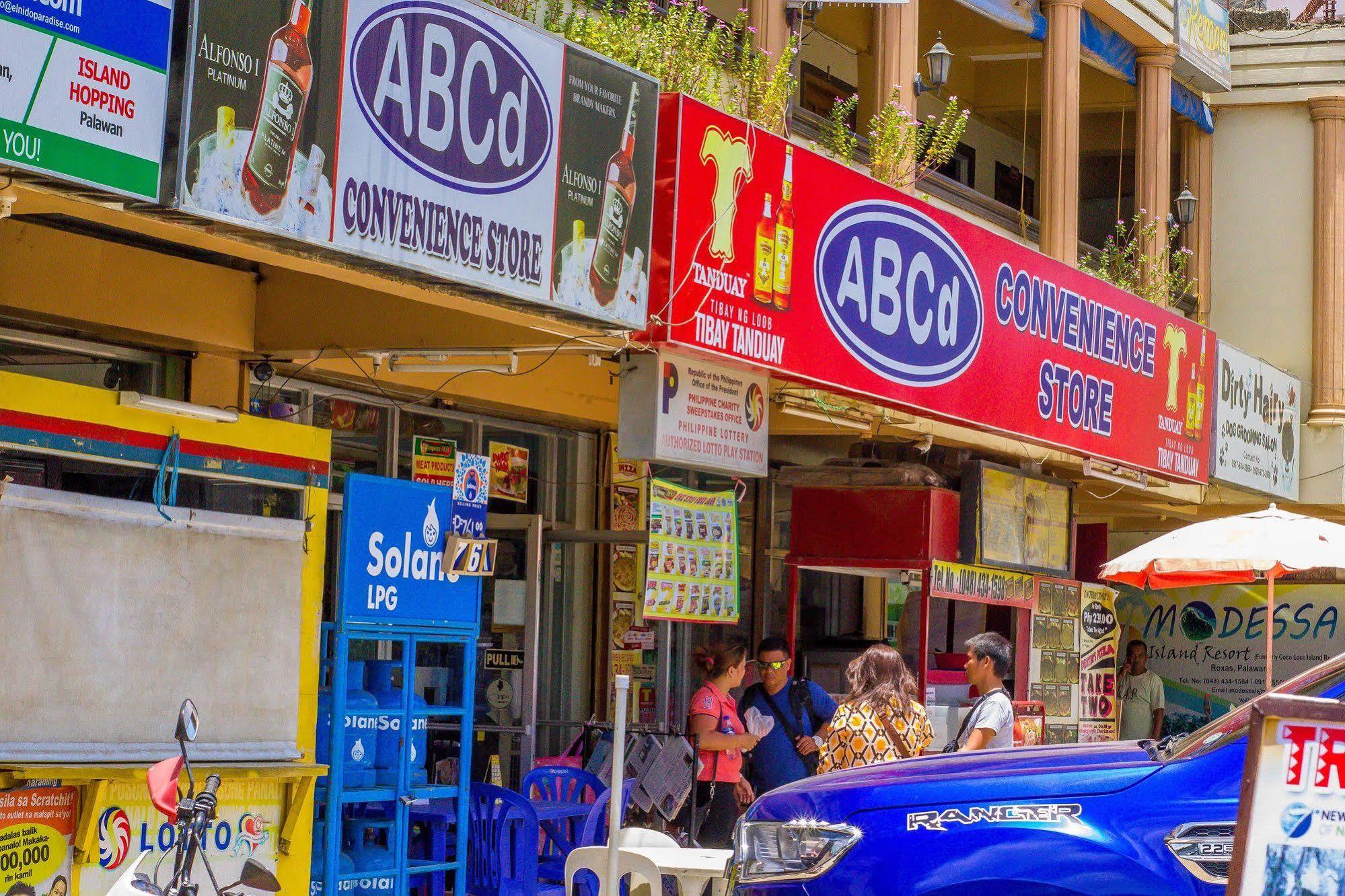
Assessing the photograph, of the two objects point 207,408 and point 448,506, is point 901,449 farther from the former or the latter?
point 207,408

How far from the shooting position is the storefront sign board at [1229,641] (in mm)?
18984

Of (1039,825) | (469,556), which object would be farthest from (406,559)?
(1039,825)

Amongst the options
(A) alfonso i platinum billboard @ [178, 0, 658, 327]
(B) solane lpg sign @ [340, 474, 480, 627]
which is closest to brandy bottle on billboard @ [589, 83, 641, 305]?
(A) alfonso i platinum billboard @ [178, 0, 658, 327]

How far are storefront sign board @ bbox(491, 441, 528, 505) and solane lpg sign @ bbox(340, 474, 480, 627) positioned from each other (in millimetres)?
2889

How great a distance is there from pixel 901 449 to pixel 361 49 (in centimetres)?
723

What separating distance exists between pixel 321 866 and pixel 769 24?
20.7ft

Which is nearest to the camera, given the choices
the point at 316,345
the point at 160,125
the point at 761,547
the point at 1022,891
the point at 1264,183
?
the point at 1022,891

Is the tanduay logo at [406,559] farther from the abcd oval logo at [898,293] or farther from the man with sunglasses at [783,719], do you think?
the abcd oval logo at [898,293]

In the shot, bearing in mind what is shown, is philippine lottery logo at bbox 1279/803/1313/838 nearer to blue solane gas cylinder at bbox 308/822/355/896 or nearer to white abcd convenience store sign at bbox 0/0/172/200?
white abcd convenience store sign at bbox 0/0/172/200

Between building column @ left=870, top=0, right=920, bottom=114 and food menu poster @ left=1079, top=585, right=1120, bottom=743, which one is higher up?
building column @ left=870, top=0, right=920, bottom=114

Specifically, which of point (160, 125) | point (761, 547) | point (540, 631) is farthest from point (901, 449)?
point (160, 125)

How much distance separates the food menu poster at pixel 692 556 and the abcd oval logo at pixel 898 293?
136cm

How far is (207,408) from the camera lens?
711 cm

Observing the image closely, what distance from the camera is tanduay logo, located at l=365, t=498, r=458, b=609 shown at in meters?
8.23
